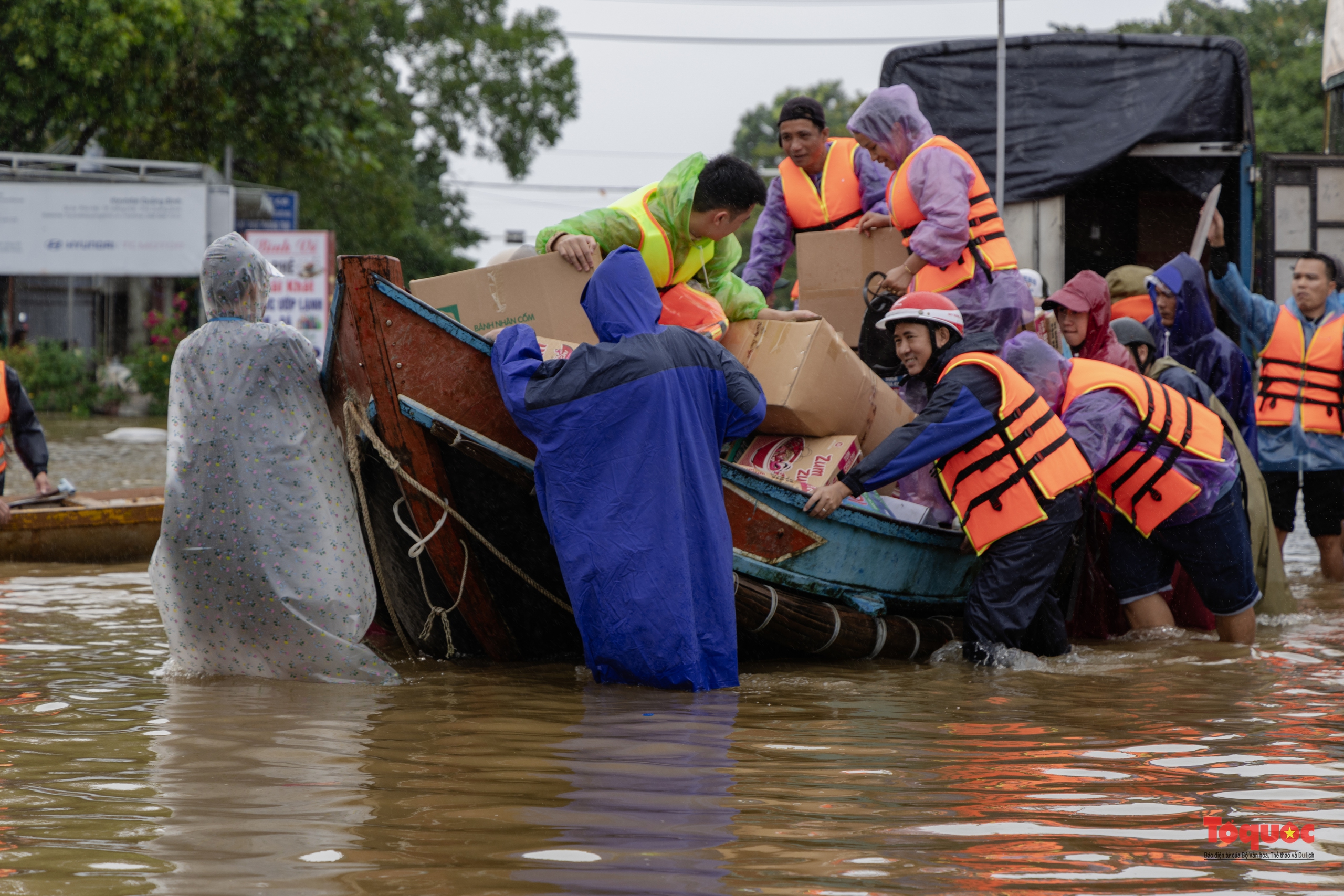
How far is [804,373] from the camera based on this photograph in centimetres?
507

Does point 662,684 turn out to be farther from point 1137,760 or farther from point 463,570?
point 1137,760

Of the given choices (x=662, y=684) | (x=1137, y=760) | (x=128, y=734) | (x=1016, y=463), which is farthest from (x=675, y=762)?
(x=1016, y=463)

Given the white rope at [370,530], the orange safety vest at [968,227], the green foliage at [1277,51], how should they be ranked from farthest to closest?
the green foliage at [1277,51], the orange safety vest at [968,227], the white rope at [370,530]

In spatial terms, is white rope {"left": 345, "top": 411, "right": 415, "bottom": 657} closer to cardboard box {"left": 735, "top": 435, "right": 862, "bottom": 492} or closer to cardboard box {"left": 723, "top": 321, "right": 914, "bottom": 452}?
cardboard box {"left": 735, "top": 435, "right": 862, "bottom": 492}

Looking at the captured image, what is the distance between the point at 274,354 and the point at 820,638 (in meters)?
2.16

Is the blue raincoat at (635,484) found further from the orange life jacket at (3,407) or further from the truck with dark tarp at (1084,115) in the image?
the truck with dark tarp at (1084,115)

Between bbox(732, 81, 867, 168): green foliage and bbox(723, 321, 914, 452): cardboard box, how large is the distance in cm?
2366

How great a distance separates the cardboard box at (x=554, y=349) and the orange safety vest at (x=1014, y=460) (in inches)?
53.2

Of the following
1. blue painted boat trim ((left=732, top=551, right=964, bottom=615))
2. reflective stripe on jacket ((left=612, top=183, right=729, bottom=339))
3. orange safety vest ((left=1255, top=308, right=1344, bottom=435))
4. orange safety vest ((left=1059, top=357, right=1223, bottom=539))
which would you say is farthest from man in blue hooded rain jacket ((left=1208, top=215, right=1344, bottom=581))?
reflective stripe on jacket ((left=612, top=183, right=729, bottom=339))

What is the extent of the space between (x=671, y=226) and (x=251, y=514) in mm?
1814

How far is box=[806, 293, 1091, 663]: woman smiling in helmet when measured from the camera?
4910 millimetres

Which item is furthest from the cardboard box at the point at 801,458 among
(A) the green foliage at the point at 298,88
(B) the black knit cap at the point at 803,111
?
(A) the green foliage at the point at 298,88

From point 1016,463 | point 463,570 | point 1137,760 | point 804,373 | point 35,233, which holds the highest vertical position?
point 35,233

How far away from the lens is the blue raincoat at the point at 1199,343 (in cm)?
672
